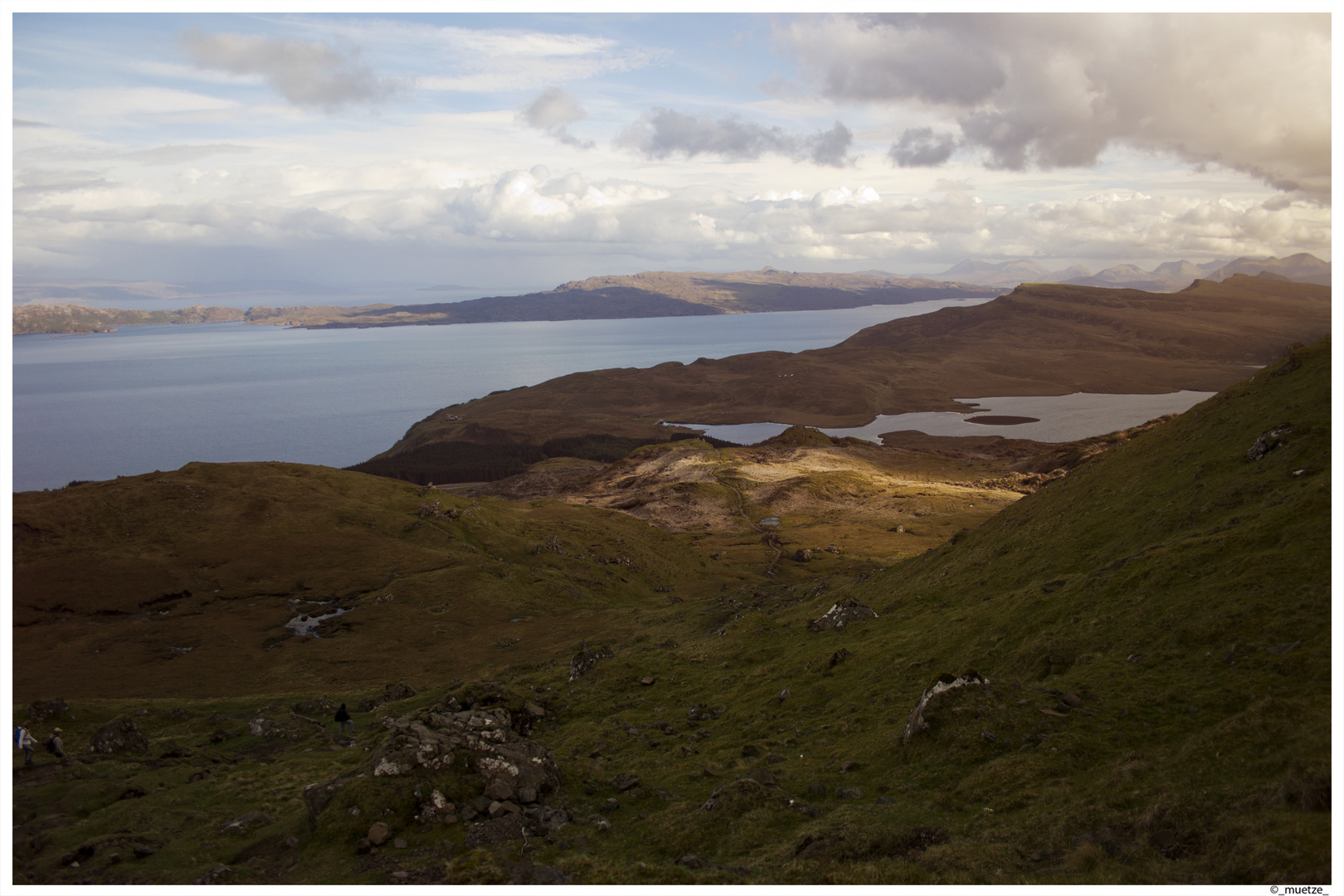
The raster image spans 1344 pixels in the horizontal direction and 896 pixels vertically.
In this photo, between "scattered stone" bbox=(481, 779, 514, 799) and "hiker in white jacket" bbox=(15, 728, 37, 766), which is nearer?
"scattered stone" bbox=(481, 779, 514, 799)

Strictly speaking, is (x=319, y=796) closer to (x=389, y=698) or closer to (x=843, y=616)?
(x=389, y=698)

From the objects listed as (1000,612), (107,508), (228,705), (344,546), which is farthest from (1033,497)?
(107,508)

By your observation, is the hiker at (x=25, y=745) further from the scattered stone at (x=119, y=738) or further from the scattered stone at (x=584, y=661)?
the scattered stone at (x=584, y=661)

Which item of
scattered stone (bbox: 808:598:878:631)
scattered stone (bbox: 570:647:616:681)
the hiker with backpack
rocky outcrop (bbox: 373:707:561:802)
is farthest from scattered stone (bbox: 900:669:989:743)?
the hiker with backpack

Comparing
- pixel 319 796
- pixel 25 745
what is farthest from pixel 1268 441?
pixel 25 745

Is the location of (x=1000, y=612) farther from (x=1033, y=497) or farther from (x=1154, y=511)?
(x=1033, y=497)

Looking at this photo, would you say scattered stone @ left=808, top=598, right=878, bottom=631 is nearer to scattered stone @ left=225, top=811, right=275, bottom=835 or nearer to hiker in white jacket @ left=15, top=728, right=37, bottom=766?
scattered stone @ left=225, top=811, right=275, bottom=835
